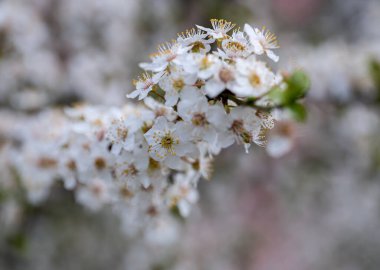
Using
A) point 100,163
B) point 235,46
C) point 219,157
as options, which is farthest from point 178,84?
point 219,157

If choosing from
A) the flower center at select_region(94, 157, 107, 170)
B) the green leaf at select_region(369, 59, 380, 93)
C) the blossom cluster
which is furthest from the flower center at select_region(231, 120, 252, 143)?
the green leaf at select_region(369, 59, 380, 93)

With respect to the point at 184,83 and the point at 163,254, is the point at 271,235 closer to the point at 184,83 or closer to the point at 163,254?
the point at 163,254

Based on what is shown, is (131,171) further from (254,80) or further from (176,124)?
(254,80)

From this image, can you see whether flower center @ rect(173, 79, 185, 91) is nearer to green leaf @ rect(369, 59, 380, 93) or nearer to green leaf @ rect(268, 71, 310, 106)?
green leaf @ rect(268, 71, 310, 106)

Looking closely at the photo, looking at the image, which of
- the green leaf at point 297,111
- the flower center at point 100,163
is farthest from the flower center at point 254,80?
the flower center at point 100,163

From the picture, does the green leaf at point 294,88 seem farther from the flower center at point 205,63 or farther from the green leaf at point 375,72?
the green leaf at point 375,72

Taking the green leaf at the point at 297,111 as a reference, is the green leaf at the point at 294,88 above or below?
above
